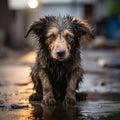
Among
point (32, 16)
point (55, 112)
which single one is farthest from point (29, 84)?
point (32, 16)

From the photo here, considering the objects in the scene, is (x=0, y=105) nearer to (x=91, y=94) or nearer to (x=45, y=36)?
(x=45, y=36)

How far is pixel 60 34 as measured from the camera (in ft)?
31.1

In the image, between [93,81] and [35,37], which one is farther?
[93,81]

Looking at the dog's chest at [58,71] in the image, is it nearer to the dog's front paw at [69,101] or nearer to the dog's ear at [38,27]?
the dog's front paw at [69,101]

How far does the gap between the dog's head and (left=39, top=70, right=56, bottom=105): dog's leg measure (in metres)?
0.38

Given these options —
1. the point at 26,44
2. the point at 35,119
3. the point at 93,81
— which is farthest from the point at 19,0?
the point at 35,119

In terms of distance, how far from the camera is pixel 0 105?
902 centimetres

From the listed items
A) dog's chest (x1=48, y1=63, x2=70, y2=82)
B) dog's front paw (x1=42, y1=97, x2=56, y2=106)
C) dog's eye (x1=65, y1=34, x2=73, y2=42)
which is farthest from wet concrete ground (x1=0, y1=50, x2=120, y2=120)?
dog's eye (x1=65, y1=34, x2=73, y2=42)

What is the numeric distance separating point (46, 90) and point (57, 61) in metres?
0.53

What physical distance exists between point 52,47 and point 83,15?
3819 cm

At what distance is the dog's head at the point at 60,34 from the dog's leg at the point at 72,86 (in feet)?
1.14

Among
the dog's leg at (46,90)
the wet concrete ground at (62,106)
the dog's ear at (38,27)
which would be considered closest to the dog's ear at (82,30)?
the dog's ear at (38,27)

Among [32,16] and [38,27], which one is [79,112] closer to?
[38,27]

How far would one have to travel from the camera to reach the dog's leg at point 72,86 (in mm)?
9227
